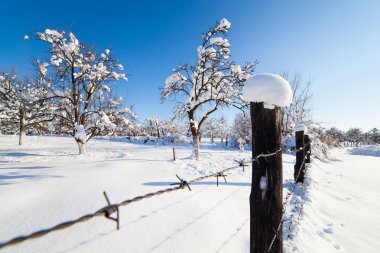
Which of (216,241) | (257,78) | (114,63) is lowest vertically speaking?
(216,241)

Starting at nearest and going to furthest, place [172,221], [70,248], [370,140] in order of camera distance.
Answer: [70,248] < [172,221] < [370,140]

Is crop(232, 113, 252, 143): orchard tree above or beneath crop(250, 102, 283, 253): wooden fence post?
above

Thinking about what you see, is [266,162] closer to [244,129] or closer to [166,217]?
[166,217]

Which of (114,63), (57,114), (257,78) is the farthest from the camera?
(114,63)

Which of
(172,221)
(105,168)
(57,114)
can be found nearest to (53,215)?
(172,221)

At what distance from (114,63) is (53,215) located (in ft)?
41.2

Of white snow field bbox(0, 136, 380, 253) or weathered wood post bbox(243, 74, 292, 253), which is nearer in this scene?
weathered wood post bbox(243, 74, 292, 253)

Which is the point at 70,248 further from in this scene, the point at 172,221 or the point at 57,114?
the point at 57,114

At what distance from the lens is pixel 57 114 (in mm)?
13406

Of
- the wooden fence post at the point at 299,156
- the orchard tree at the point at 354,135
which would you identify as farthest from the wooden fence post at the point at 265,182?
the orchard tree at the point at 354,135

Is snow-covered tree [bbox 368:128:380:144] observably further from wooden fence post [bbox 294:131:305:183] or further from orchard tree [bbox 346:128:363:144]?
wooden fence post [bbox 294:131:305:183]

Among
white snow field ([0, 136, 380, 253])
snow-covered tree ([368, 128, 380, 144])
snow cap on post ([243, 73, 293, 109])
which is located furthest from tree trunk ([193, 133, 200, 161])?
snow-covered tree ([368, 128, 380, 144])

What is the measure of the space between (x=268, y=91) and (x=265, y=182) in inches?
30.6

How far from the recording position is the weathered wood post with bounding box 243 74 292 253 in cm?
177
